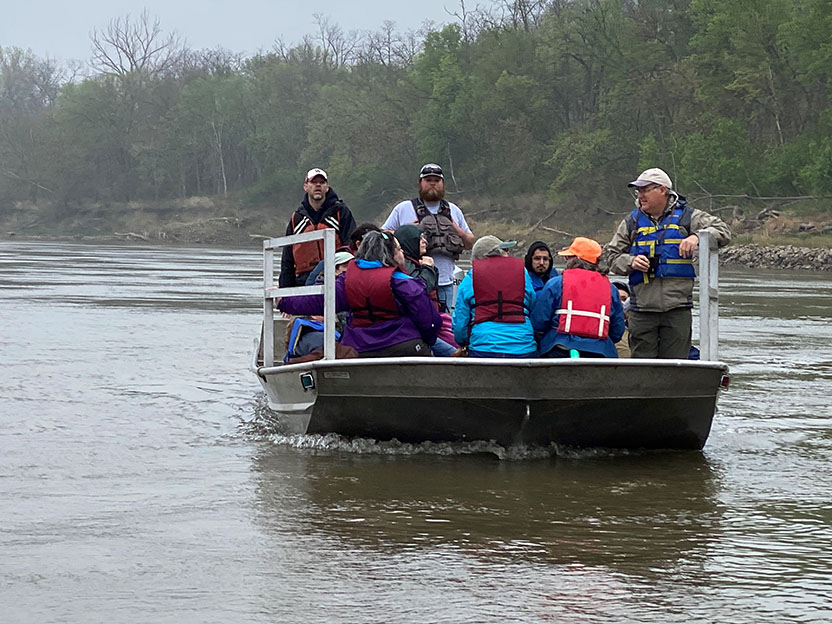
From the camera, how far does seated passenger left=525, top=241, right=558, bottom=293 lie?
8562 mm

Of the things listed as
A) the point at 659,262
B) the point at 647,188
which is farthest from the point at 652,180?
the point at 659,262

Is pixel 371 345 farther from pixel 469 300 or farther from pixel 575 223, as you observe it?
pixel 575 223

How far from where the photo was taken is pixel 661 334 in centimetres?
880

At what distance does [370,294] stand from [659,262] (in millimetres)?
1847

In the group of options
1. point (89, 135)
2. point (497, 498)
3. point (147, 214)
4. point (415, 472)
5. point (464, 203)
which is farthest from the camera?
point (89, 135)

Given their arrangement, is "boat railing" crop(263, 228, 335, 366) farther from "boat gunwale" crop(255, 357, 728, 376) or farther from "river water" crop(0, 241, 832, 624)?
"river water" crop(0, 241, 832, 624)

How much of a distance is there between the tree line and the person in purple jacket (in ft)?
168

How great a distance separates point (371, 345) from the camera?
8.45 m

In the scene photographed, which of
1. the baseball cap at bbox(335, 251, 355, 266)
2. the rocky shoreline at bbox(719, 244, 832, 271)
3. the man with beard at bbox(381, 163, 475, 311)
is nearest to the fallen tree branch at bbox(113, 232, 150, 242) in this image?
A: the rocky shoreline at bbox(719, 244, 832, 271)

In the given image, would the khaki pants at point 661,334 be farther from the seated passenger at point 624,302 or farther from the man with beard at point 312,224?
the man with beard at point 312,224

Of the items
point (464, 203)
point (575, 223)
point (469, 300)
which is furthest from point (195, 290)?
point (464, 203)

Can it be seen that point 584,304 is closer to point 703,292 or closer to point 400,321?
point 703,292

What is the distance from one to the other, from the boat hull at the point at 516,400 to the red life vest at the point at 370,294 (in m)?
0.47

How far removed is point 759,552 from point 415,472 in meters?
2.39
